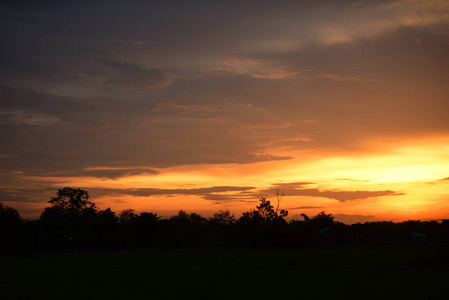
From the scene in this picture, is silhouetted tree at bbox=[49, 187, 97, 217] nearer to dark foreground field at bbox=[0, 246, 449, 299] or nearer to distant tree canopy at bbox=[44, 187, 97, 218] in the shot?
distant tree canopy at bbox=[44, 187, 97, 218]

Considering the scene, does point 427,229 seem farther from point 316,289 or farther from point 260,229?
point 316,289

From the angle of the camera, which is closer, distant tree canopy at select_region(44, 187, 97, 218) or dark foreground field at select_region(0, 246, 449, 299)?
dark foreground field at select_region(0, 246, 449, 299)

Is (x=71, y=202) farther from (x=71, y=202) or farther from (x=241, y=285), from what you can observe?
(x=241, y=285)

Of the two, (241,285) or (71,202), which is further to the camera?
(71,202)

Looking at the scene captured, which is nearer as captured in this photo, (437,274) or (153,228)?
(437,274)

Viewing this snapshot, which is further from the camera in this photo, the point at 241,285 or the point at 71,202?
the point at 71,202

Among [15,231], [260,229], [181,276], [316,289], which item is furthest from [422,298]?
[260,229]

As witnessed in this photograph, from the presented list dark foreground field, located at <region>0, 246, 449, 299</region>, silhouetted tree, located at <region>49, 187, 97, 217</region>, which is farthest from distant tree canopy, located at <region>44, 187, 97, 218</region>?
dark foreground field, located at <region>0, 246, 449, 299</region>

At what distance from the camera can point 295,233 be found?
91438mm

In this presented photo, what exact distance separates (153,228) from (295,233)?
97.6 ft

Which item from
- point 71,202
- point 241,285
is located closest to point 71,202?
point 71,202

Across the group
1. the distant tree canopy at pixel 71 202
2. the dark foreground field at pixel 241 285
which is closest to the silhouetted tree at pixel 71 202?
the distant tree canopy at pixel 71 202

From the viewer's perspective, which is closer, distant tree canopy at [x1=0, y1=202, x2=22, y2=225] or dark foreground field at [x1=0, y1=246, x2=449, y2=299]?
dark foreground field at [x1=0, y1=246, x2=449, y2=299]

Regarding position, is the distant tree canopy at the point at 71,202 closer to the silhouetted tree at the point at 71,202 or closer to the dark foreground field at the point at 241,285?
the silhouetted tree at the point at 71,202
